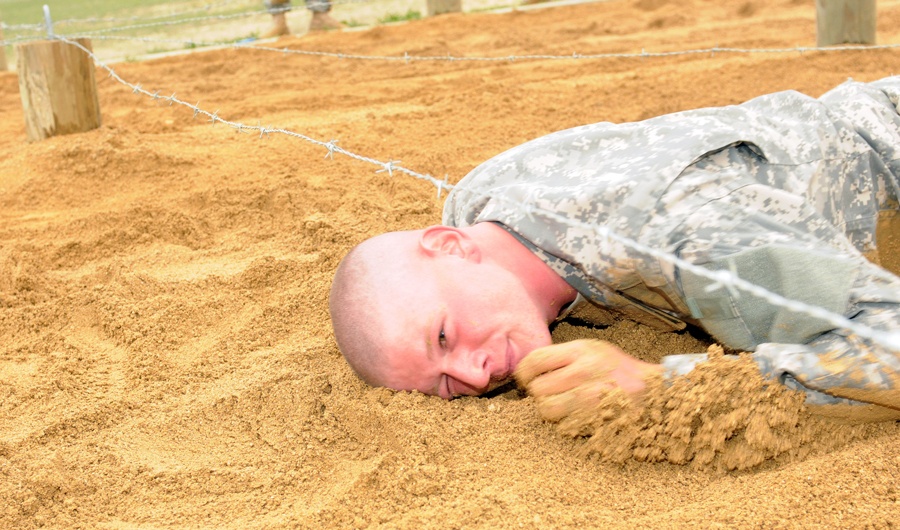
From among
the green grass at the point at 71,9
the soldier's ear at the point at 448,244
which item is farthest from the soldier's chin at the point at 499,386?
the green grass at the point at 71,9

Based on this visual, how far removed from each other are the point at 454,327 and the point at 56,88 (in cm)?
319

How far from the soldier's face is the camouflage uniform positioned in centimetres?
17

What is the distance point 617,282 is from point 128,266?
1749mm

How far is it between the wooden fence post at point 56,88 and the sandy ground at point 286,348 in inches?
5.2

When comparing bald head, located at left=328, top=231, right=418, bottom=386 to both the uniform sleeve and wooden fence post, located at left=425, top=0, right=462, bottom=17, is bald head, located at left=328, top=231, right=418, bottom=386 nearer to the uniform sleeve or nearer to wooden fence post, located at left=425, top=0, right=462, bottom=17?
the uniform sleeve

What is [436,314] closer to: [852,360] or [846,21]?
[852,360]

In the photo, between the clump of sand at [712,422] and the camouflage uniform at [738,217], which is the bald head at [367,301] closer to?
the camouflage uniform at [738,217]

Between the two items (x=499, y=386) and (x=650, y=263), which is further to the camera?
(x=499, y=386)

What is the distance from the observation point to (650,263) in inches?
73.8

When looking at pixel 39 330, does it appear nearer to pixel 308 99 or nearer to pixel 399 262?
pixel 399 262

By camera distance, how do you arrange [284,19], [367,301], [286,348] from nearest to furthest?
[367,301] → [286,348] → [284,19]

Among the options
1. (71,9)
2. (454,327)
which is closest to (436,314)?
(454,327)

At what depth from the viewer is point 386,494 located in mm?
1771

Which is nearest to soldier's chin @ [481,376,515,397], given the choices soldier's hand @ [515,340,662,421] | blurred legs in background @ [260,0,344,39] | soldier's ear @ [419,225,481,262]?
soldier's hand @ [515,340,662,421]
